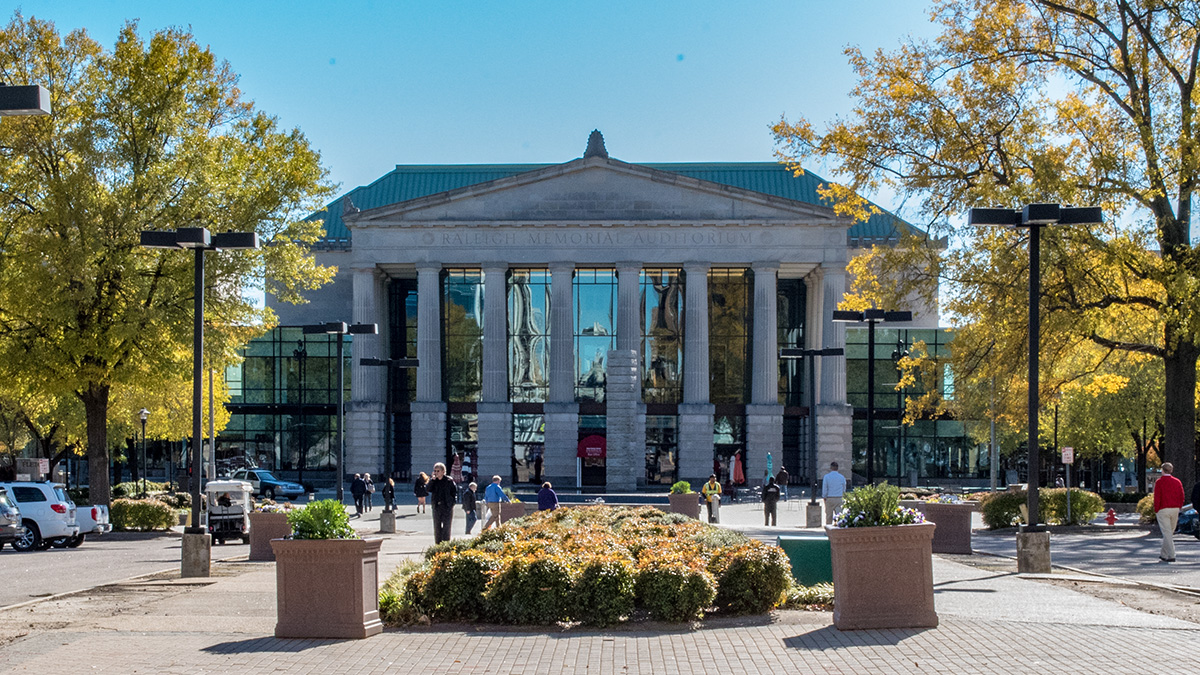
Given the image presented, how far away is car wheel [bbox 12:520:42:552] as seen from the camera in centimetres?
2833

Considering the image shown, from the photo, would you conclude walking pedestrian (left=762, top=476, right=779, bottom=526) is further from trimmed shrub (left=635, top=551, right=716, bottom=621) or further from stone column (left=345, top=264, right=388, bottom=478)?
stone column (left=345, top=264, right=388, bottom=478)

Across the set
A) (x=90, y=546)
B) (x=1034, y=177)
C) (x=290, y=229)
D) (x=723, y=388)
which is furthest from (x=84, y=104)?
(x=723, y=388)

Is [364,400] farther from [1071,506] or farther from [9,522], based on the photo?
[1071,506]

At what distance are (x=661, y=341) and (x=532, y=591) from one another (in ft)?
186

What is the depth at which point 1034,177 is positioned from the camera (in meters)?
28.5

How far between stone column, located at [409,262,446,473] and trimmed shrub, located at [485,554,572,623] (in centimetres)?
5230

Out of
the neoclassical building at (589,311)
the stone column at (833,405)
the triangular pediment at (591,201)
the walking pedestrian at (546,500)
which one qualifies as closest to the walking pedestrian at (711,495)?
the walking pedestrian at (546,500)

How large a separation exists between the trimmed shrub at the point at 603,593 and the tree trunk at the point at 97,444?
83.0 feet

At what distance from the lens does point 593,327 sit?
68.9 metres

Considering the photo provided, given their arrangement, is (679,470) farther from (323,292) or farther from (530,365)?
(323,292)

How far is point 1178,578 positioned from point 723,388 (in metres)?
51.4

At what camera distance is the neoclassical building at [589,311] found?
64062mm

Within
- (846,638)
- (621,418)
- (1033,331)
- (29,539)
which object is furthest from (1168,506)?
(621,418)

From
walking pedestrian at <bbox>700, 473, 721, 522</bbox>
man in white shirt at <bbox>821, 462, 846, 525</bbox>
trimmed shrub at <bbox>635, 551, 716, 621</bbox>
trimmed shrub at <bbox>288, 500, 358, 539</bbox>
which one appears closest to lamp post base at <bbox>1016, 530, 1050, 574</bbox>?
trimmed shrub at <bbox>635, 551, 716, 621</bbox>
